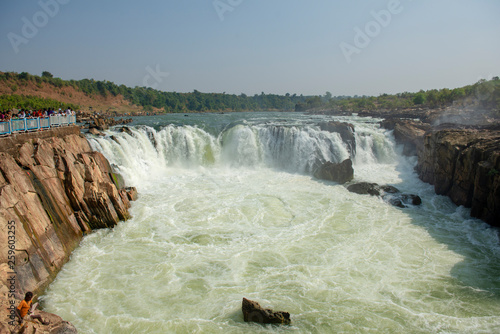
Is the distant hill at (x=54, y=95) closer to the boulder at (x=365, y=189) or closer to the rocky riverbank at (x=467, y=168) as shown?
the boulder at (x=365, y=189)

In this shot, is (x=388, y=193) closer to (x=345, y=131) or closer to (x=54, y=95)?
(x=345, y=131)

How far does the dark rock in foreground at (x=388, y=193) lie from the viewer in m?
15.1

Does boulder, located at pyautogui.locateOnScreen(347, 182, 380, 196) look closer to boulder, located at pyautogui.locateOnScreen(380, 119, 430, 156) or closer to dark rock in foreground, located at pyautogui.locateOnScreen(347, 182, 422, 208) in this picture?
dark rock in foreground, located at pyautogui.locateOnScreen(347, 182, 422, 208)

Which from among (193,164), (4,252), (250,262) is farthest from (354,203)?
(4,252)

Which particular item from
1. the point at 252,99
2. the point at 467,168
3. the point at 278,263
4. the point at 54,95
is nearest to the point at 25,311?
the point at 278,263

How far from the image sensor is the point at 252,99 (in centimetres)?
12912

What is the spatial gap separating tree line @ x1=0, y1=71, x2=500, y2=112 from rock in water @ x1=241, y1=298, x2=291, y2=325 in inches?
1396

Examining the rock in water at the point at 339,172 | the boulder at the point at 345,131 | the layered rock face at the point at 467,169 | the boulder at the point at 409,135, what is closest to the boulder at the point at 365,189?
the rock in water at the point at 339,172

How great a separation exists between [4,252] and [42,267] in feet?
4.38

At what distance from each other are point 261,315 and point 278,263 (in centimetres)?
271

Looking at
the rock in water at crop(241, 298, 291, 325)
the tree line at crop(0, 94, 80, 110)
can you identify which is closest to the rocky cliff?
the rock in water at crop(241, 298, 291, 325)

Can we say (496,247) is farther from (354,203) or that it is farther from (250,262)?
(250,262)

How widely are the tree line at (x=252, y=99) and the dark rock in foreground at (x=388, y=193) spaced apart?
2380 centimetres

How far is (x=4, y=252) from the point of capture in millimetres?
7203
